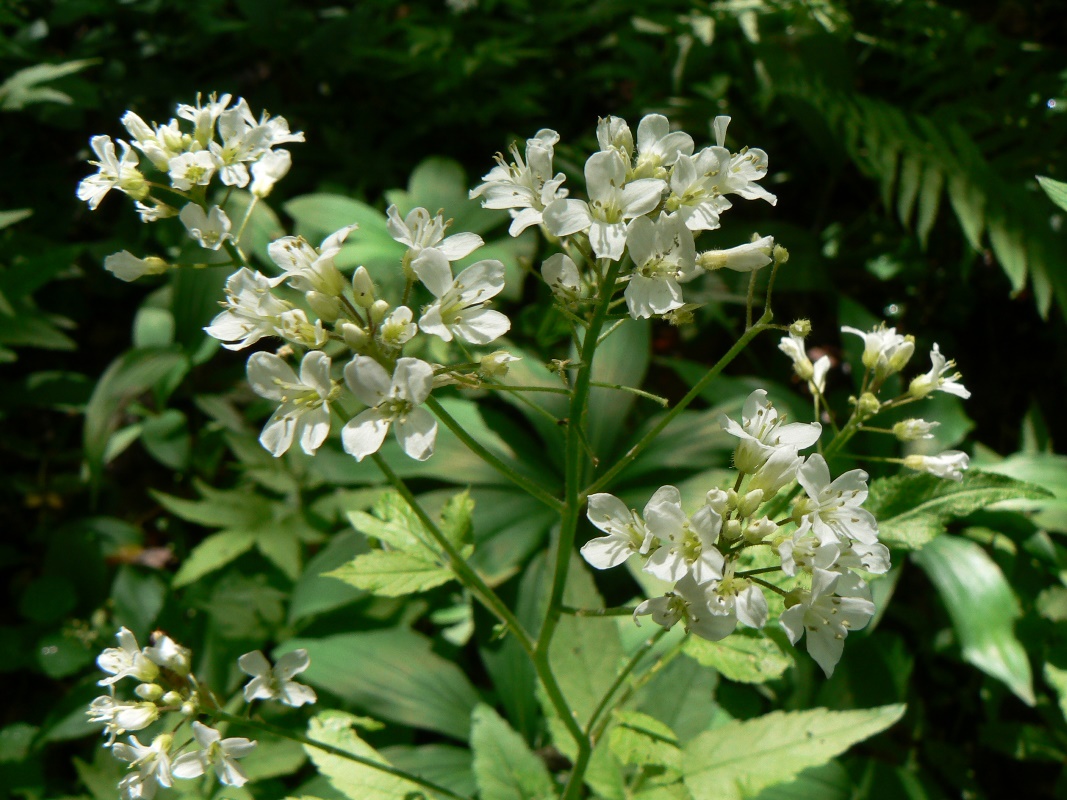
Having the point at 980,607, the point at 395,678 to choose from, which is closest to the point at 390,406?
the point at 395,678

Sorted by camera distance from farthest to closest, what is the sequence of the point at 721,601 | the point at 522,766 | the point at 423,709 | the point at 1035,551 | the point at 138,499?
the point at 138,499 → the point at 1035,551 → the point at 423,709 → the point at 522,766 → the point at 721,601

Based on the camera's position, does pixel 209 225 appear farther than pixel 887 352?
No

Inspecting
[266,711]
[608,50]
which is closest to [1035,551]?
[266,711]

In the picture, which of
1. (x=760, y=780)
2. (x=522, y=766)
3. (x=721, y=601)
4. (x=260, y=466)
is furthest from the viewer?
(x=260, y=466)

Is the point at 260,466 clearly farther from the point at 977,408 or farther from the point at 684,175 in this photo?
the point at 977,408

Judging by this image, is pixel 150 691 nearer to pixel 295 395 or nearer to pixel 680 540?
pixel 295 395
